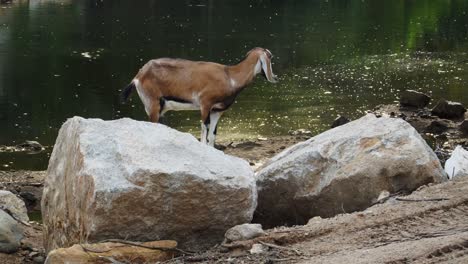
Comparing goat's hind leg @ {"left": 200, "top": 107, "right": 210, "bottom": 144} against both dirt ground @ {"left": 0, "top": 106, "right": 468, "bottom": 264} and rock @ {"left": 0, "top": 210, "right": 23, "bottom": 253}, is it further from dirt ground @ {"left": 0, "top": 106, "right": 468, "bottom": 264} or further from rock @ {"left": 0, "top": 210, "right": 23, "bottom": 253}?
dirt ground @ {"left": 0, "top": 106, "right": 468, "bottom": 264}

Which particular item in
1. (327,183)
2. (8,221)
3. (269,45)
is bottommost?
(269,45)

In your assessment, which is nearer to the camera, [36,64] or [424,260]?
[424,260]

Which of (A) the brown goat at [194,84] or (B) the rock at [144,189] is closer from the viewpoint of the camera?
(B) the rock at [144,189]

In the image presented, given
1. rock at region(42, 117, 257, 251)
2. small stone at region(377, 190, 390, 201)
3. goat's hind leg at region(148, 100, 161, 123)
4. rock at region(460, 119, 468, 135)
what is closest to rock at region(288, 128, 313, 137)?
rock at region(460, 119, 468, 135)

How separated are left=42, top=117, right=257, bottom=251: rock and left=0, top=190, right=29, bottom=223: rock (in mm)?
1728

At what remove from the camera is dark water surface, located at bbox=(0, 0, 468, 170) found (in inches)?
767

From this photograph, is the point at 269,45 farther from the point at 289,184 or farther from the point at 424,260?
the point at 424,260

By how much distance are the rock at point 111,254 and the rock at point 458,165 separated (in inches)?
125

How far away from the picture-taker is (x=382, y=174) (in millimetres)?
9016

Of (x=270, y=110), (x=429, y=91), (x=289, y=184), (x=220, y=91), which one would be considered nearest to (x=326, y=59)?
(x=429, y=91)

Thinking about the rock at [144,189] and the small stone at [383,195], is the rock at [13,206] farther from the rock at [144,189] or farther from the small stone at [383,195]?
the small stone at [383,195]

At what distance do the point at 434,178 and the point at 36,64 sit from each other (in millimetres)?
18186

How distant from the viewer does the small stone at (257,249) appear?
7.55m

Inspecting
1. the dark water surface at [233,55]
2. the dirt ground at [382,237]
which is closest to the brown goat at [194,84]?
the dark water surface at [233,55]
